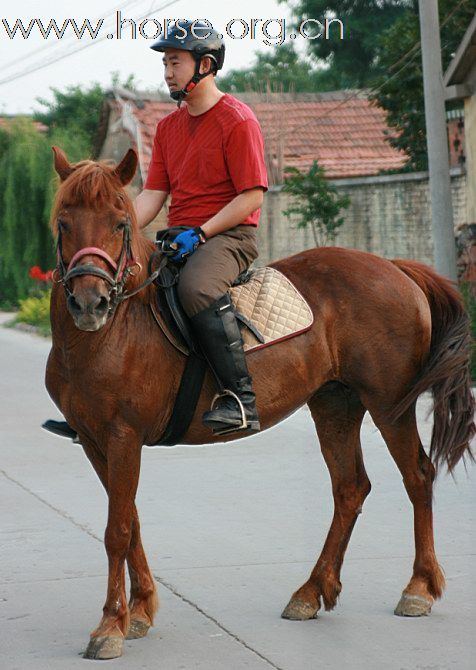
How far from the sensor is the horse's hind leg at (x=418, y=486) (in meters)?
5.72

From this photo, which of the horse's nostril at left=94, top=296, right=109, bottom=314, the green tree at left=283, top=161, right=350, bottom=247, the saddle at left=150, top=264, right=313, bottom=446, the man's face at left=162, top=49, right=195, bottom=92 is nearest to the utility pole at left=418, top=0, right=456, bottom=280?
the green tree at left=283, top=161, right=350, bottom=247

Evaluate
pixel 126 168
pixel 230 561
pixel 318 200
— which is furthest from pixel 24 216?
pixel 126 168

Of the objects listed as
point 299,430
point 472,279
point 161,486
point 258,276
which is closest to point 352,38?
point 472,279

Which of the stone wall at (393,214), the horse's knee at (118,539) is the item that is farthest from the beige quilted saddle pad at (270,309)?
the stone wall at (393,214)

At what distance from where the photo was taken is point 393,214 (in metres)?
19.9

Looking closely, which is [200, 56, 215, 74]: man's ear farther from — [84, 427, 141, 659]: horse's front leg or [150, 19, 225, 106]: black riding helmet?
[84, 427, 141, 659]: horse's front leg

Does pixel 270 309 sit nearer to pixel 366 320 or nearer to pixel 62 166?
pixel 366 320

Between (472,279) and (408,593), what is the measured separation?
36.3 feet

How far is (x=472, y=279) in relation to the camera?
1623cm

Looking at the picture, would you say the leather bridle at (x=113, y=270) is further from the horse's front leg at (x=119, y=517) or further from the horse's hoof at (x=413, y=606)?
the horse's hoof at (x=413, y=606)

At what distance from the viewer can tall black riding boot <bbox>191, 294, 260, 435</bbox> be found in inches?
210

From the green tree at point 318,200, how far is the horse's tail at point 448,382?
1460cm

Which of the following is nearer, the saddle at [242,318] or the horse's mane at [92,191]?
the horse's mane at [92,191]

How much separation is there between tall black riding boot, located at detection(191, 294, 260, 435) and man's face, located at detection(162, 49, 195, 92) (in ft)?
3.34
